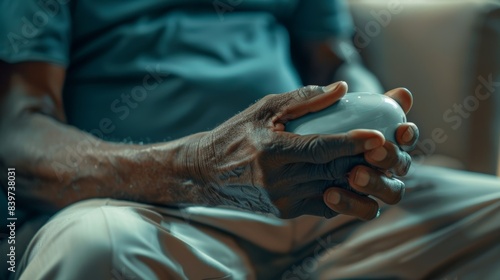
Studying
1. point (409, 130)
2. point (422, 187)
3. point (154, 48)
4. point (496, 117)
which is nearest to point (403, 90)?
point (409, 130)

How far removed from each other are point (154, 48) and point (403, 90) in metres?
0.38

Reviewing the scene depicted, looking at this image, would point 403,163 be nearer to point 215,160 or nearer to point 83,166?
point 215,160

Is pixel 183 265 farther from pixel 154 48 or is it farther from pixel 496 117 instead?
pixel 496 117

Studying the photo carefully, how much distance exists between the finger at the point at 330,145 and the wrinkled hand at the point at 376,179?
1 centimetres

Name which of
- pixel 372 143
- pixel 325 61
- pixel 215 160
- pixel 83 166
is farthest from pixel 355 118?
pixel 325 61

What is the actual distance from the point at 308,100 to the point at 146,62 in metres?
0.34

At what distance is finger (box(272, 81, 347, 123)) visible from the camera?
540mm

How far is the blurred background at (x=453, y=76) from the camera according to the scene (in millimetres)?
1015

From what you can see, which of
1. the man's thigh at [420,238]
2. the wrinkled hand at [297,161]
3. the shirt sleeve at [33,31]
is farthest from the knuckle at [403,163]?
the shirt sleeve at [33,31]

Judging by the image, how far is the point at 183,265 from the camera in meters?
0.57

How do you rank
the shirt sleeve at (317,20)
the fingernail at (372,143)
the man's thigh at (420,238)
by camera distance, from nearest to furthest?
1. the fingernail at (372,143)
2. the man's thigh at (420,238)
3. the shirt sleeve at (317,20)

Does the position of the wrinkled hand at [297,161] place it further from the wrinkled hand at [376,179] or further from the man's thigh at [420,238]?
the man's thigh at [420,238]

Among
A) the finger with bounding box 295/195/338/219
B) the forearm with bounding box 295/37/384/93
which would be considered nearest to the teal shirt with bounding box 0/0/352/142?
the forearm with bounding box 295/37/384/93

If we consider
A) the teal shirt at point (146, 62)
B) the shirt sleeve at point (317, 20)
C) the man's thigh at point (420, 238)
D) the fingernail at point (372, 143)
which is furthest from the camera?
the shirt sleeve at point (317, 20)
